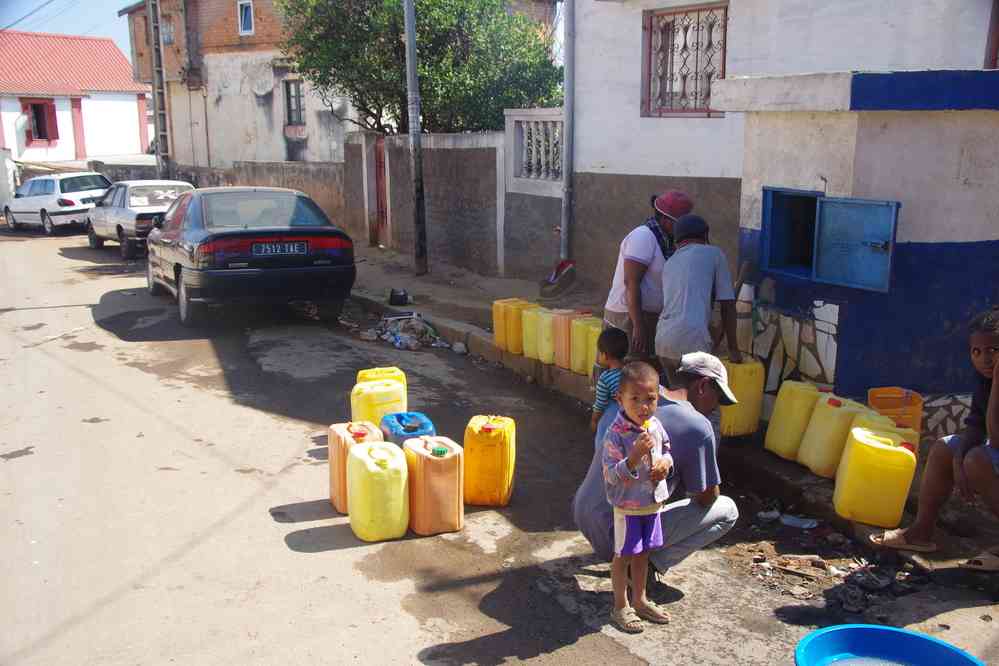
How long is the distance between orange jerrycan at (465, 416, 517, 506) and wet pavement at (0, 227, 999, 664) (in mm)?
118

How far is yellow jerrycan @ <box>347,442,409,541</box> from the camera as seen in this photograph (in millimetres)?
4871

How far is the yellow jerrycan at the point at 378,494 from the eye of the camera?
4.87 metres

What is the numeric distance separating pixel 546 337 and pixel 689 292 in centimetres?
267

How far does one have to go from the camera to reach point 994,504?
4.30 metres

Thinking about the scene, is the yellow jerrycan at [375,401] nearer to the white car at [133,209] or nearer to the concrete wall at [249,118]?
the white car at [133,209]

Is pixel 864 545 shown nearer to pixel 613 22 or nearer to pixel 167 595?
pixel 167 595

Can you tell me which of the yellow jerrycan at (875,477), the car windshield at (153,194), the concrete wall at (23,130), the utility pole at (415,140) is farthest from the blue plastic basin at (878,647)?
the concrete wall at (23,130)

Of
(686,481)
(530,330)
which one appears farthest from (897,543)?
(530,330)

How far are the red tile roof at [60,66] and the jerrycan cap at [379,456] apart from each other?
3951 centimetres

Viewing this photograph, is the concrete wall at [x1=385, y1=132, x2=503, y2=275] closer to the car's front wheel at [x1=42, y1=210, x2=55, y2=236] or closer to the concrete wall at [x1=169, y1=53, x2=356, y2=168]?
the concrete wall at [x1=169, y1=53, x2=356, y2=168]

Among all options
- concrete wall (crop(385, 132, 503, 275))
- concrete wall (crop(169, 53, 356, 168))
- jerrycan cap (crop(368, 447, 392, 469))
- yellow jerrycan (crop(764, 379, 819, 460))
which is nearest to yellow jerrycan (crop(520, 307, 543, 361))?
yellow jerrycan (crop(764, 379, 819, 460))

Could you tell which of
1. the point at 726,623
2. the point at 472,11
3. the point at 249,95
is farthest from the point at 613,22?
the point at 249,95

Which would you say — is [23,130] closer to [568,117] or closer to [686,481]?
[568,117]

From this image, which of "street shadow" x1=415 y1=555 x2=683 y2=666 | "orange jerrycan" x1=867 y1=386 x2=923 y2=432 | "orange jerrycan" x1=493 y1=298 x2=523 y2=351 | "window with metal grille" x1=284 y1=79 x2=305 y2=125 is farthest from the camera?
"window with metal grille" x1=284 y1=79 x2=305 y2=125
